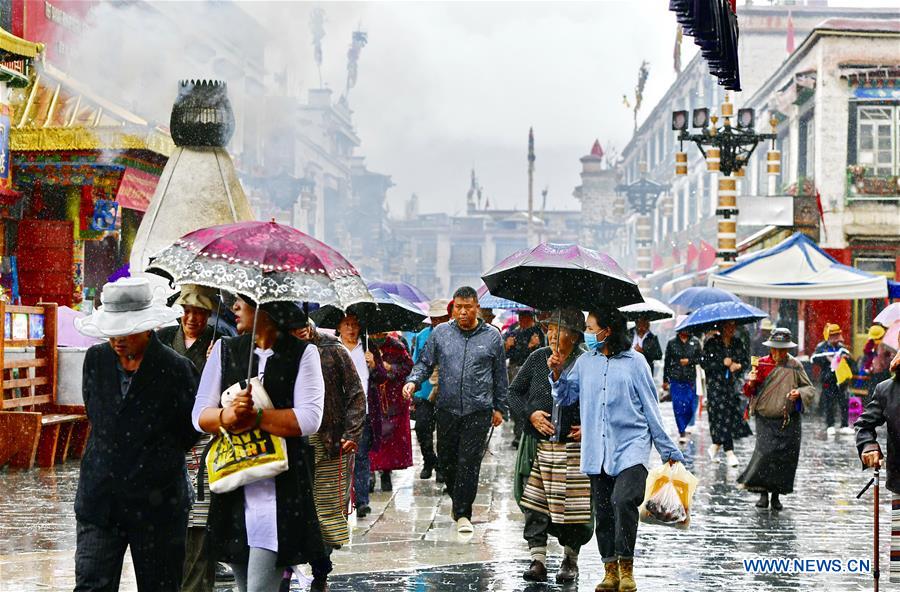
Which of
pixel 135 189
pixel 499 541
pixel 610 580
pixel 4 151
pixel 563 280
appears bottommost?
pixel 499 541

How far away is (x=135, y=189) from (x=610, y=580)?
14.1 metres

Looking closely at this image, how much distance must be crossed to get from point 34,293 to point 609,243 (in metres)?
64.9

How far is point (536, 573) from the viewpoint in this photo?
7.64m

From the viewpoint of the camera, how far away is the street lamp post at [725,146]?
75.9 ft

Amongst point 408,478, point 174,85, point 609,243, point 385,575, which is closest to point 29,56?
point 174,85

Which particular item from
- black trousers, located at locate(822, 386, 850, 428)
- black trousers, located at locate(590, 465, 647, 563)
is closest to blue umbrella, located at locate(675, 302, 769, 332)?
black trousers, located at locate(822, 386, 850, 428)

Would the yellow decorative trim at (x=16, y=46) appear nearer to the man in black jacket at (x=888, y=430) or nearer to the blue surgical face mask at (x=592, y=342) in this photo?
the blue surgical face mask at (x=592, y=342)

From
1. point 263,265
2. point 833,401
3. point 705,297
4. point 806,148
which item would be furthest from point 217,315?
point 806,148

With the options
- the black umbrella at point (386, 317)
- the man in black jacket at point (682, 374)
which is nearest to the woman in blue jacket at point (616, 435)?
the black umbrella at point (386, 317)

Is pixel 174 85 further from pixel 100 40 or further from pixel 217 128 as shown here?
pixel 217 128

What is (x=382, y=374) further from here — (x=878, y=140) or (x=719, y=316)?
(x=878, y=140)

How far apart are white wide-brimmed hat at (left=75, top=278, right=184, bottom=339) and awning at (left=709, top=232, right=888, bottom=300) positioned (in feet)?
52.1

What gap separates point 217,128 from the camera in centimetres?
1227

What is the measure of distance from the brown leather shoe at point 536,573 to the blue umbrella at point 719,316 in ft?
21.9
